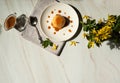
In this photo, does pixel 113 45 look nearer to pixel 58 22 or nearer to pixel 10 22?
pixel 58 22

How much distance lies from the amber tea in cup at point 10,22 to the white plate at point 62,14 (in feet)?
0.73

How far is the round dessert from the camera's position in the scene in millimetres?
1028

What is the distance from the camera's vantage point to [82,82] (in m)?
0.99

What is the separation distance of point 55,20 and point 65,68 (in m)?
0.22

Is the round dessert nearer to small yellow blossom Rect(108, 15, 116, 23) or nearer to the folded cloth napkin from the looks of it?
the folded cloth napkin

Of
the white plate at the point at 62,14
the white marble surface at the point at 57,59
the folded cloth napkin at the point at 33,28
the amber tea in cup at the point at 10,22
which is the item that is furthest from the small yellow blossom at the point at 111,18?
the amber tea in cup at the point at 10,22

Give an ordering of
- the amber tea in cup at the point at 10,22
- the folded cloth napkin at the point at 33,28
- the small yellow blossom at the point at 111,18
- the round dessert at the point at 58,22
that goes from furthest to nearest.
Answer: the amber tea in cup at the point at 10,22 < the folded cloth napkin at the point at 33,28 < the round dessert at the point at 58,22 < the small yellow blossom at the point at 111,18

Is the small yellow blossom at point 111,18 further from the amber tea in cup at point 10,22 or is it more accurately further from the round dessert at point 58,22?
the amber tea in cup at point 10,22

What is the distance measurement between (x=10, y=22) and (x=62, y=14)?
35 cm

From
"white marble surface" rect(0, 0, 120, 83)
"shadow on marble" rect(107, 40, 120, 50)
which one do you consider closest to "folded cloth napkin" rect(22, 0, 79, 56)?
"white marble surface" rect(0, 0, 120, 83)

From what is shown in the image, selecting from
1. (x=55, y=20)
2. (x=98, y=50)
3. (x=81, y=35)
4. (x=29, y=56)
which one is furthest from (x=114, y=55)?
(x=29, y=56)

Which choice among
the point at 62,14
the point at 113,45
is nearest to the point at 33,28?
the point at 62,14

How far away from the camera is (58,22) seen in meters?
1.03

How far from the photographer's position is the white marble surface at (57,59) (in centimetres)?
94
